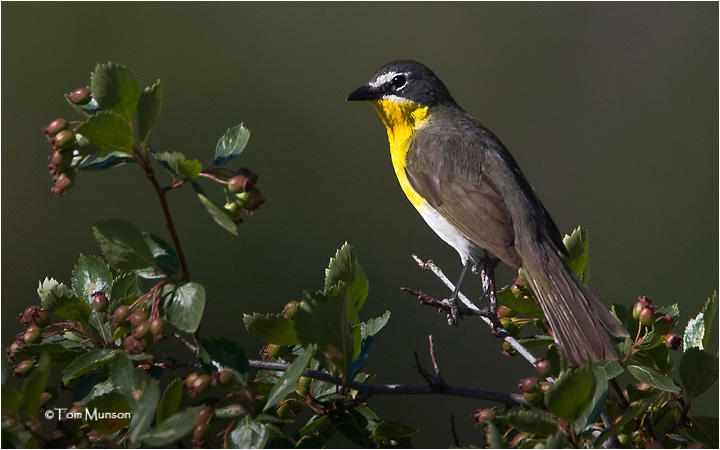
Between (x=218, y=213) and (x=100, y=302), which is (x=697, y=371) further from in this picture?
(x=100, y=302)

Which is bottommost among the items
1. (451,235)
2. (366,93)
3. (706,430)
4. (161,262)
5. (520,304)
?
(706,430)

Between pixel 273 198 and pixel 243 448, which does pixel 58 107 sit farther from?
pixel 243 448

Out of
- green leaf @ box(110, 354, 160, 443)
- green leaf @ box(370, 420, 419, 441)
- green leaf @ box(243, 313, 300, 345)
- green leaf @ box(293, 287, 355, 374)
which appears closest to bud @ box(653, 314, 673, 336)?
green leaf @ box(370, 420, 419, 441)

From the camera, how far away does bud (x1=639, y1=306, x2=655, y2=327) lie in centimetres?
193

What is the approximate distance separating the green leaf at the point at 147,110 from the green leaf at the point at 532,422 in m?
1.00

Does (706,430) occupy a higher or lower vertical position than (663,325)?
lower

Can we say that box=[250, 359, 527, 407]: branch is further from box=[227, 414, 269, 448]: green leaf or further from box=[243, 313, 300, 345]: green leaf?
box=[227, 414, 269, 448]: green leaf

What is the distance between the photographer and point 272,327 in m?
1.87

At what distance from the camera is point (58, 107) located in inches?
266

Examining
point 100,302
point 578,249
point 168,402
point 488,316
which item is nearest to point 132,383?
point 168,402

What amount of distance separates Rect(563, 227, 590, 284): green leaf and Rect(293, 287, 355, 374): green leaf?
38.7 inches

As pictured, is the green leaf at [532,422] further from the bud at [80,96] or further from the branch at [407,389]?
the bud at [80,96]

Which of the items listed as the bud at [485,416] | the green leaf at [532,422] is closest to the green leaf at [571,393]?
the green leaf at [532,422]

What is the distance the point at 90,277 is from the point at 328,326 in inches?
28.7
